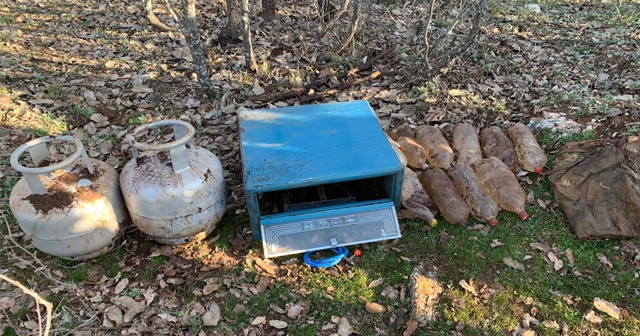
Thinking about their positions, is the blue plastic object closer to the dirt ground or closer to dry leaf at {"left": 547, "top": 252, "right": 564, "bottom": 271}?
the dirt ground

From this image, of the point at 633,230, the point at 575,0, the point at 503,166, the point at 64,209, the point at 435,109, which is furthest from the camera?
the point at 575,0

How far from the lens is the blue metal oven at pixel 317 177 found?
3.76 m

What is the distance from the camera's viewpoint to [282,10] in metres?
7.84

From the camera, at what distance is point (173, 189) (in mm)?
3639

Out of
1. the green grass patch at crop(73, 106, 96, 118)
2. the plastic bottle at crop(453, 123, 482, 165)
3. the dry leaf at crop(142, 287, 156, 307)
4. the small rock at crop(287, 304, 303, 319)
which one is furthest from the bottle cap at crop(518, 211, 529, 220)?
the green grass patch at crop(73, 106, 96, 118)

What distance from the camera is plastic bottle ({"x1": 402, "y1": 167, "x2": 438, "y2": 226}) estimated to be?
421cm

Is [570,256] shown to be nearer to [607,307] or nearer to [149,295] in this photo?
[607,307]

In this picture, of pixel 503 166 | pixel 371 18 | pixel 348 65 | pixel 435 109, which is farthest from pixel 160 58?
pixel 503 166

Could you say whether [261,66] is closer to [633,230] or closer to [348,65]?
[348,65]

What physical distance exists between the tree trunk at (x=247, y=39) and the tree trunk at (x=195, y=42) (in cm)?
64

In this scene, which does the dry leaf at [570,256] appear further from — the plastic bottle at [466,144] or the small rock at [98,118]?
the small rock at [98,118]

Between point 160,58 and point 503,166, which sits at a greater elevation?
point 160,58

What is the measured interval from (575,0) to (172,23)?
7.29 m

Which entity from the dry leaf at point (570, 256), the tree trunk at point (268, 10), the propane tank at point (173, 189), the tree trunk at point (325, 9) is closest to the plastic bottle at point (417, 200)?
the dry leaf at point (570, 256)
